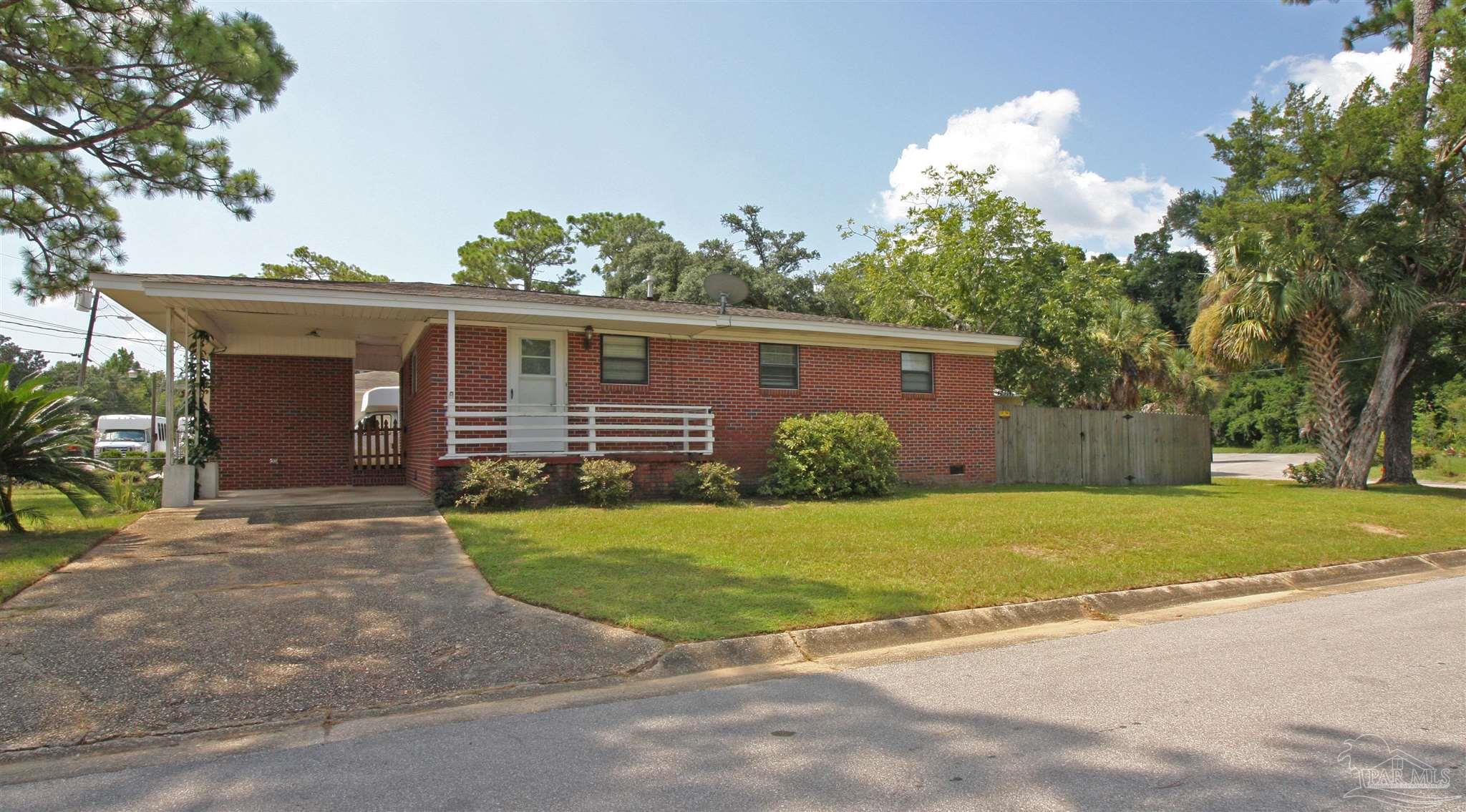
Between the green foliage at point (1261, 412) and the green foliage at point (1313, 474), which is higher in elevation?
the green foliage at point (1261, 412)

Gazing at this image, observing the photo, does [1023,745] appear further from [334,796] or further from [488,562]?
[488,562]

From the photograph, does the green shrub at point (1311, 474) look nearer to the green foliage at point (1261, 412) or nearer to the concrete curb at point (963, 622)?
the concrete curb at point (963, 622)

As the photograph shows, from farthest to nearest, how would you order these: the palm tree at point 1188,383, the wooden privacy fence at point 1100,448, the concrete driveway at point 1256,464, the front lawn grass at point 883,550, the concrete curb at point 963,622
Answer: the palm tree at point 1188,383, the concrete driveway at point 1256,464, the wooden privacy fence at point 1100,448, the front lawn grass at point 883,550, the concrete curb at point 963,622

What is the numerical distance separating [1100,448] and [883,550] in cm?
1244

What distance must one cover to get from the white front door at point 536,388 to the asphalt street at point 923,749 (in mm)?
8969

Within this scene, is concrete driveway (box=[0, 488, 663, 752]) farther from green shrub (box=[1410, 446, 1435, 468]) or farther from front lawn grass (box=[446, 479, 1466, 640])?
green shrub (box=[1410, 446, 1435, 468])

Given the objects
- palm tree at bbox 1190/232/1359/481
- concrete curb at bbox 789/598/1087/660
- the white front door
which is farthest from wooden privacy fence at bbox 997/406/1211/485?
concrete curb at bbox 789/598/1087/660

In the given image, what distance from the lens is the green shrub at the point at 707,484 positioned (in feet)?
42.0

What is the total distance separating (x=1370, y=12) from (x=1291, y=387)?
34.3 metres

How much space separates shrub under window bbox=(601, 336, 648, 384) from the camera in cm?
1402

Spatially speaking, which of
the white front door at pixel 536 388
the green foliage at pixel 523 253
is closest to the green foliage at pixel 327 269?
the green foliage at pixel 523 253

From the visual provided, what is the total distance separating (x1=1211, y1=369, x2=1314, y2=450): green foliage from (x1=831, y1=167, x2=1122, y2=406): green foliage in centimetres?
3118

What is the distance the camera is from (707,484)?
12766mm

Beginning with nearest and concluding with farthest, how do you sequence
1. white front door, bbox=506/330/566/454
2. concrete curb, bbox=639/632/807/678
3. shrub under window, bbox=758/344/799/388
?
concrete curb, bbox=639/632/807/678 → white front door, bbox=506/330/566/454 → shrub under window, bbox=758/344/799/388
